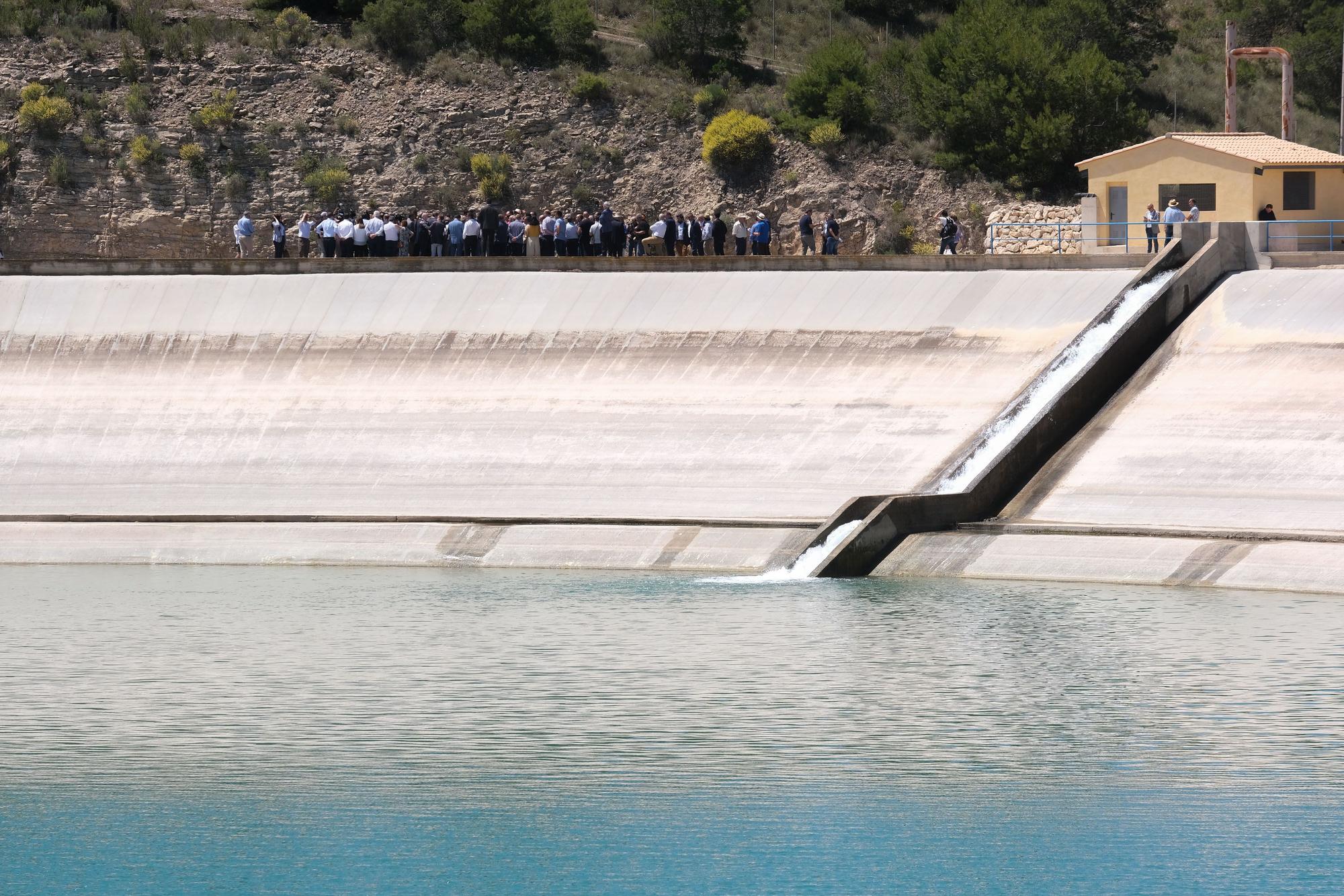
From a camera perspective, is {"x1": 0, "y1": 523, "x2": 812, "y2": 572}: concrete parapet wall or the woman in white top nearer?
{"x1": 0, "y1": 523, "x2": 812, "y2": 572}: concrete parapet wall

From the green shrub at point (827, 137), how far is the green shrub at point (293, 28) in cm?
1576

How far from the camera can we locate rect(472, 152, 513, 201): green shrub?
5119cm

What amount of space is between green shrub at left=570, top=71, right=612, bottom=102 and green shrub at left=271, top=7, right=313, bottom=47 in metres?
8.44

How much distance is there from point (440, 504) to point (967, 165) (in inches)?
961

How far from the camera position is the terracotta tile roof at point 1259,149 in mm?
34969

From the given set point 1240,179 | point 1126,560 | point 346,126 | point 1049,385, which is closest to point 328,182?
point 346,126

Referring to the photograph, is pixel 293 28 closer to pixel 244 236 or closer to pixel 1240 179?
pixel 244 236

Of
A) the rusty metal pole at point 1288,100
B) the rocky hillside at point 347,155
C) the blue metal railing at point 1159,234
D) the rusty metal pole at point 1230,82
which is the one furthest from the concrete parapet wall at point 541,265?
the rocky hillside at point 347,155

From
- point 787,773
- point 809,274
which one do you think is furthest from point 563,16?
point 787,773

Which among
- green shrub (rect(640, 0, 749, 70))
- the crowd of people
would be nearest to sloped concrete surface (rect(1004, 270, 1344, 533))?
the crowd of people

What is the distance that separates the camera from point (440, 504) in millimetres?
31219

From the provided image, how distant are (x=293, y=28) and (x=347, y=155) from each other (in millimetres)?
6439

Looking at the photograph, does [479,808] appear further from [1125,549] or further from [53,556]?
[53,556]

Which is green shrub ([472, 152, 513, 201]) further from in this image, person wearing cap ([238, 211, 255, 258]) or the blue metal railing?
the blue metal railing
